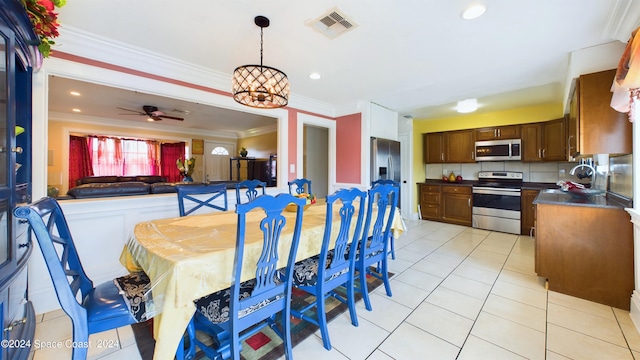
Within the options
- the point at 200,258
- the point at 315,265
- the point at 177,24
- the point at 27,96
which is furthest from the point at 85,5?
the point at 315,265

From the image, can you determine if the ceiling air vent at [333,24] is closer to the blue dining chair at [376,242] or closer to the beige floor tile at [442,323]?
the blue dining chair at [376,242]

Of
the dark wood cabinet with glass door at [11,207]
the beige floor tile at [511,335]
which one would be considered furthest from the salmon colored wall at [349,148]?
the dark wood cabinet with glass door at [11,207]

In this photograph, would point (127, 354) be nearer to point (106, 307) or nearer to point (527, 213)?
point (106, 307)

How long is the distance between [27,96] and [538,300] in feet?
14.6

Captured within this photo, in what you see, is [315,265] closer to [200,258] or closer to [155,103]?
[200,258]

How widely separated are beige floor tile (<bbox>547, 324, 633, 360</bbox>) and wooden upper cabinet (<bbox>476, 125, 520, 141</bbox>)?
392 cm

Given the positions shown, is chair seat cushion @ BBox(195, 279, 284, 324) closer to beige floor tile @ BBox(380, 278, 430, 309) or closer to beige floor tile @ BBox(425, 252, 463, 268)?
beige floor tile @ BBox(380, 278, 430, 309)

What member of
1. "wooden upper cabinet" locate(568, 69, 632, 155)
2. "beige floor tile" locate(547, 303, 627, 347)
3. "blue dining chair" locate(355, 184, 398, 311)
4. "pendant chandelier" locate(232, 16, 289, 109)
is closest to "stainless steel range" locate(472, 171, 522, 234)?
"wooden upper cabinet" locate(568, 69, 632, 155)

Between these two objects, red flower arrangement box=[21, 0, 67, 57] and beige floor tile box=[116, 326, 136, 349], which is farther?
beige floor tile box=[116, 326, 136, 349]

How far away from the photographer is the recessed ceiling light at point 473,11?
1793mm

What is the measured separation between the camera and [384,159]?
450cm

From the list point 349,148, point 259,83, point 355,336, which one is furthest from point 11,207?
point 349,148

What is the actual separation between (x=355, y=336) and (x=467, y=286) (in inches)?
56.8

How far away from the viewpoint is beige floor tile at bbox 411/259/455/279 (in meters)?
2.76
